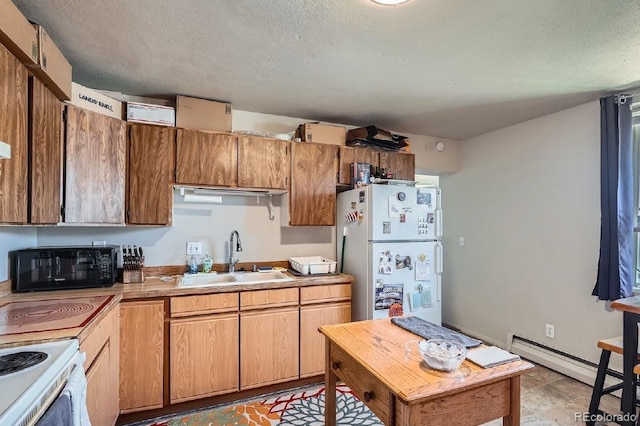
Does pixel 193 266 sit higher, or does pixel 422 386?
pixel 193 266

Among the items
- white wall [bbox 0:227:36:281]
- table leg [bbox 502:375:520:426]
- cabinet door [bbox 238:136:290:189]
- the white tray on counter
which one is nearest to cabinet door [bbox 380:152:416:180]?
cabinet door [bbox 238:136:290:189]

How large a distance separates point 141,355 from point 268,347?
0.90 metres

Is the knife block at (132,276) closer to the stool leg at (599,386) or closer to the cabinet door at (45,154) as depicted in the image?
the cabinet door at (45,154)

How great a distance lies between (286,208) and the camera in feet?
9.80

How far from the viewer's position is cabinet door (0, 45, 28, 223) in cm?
138

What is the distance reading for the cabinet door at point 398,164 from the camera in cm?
334

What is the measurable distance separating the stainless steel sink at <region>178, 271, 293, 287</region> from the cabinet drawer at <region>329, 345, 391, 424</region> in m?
1.16

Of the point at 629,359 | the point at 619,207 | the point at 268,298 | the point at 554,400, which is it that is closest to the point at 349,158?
the point at 268,298

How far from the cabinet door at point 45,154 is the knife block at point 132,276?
0.64m

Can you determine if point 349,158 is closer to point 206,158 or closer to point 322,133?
point 322,133

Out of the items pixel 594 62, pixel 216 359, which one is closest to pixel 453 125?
pixel 594 62

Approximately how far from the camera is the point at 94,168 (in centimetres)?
219

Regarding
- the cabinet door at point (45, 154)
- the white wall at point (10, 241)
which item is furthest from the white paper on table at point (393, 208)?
the white wall at point (10, 241)

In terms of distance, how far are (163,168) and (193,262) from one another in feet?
2.81
